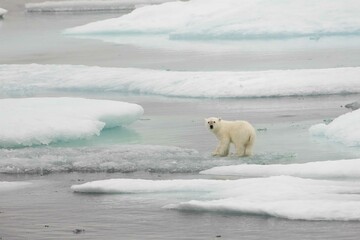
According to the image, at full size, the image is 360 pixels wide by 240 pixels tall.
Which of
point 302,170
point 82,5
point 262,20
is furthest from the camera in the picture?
point 82,5

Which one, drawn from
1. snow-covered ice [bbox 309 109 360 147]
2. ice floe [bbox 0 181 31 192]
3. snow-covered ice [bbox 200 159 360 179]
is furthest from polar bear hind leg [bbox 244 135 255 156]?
ice floe [bbox 0 181 31 192]

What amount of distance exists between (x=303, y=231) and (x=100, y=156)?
3857mm

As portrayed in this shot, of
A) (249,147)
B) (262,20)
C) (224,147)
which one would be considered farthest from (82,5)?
(249,147)

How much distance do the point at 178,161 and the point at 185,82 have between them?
697 centimetres

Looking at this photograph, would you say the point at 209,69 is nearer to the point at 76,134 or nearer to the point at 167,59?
Result: the point at 167,59

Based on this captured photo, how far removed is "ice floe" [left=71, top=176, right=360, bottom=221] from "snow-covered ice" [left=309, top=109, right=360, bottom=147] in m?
2.16

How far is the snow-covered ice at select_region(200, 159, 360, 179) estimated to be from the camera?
10250 mm

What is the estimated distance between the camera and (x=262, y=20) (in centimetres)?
2811

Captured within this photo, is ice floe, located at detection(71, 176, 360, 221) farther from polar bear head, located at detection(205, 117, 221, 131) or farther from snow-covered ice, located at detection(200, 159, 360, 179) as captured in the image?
polar bear head, located at detection(205, 117, 221, 131)

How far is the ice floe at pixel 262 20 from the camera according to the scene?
2731 cm

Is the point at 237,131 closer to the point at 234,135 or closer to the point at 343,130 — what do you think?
the point at 234,135

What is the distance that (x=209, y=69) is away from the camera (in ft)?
69.1

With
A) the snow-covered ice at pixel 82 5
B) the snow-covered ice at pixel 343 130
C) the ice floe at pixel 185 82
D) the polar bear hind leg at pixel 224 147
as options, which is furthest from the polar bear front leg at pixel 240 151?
the snow-covered ice at pixel 82 5

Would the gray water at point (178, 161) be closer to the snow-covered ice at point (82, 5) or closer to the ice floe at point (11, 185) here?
the ice floe at point (11, 185)
